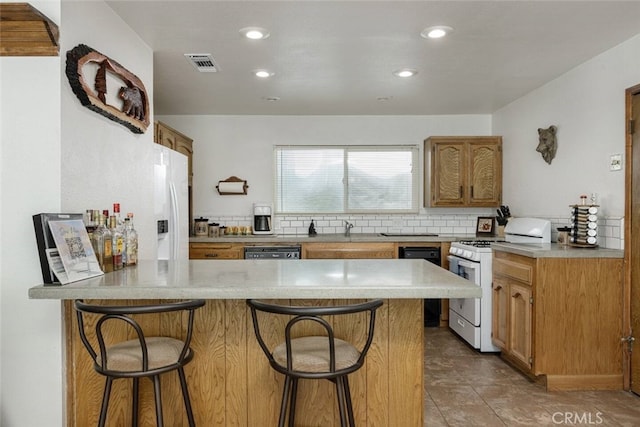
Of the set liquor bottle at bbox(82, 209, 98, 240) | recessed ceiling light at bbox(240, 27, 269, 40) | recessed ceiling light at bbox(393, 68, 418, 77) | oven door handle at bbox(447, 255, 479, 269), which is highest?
recessed ceiling light at bbox(393, 68, 418, 77)

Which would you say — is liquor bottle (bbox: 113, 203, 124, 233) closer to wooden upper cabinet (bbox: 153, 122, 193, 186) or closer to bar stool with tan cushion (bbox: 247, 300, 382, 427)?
bar stool with tan cushion (bbox: 247, 300, 382, 427)

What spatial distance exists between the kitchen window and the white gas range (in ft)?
4.42

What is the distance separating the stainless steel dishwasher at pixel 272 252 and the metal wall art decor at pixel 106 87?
1948mm

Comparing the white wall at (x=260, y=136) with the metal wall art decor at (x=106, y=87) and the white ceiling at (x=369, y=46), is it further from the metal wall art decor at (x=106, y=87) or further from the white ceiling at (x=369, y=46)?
the metal wall art decor at (x=106, y=87)

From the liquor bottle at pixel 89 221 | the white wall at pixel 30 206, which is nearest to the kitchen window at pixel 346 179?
the liquor bottle at pixel 89 221

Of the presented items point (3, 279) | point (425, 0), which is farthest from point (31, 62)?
point (425, 0)

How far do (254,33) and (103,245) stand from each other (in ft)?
5.15

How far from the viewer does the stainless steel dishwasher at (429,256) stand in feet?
14.6

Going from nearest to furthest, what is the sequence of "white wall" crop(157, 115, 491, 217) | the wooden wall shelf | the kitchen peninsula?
the wooden wall shelf < the kitchen peninsula < "white wall" crop(157, 115, 491, 217)

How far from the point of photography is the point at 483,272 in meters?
3.70

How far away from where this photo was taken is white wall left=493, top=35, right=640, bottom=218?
299cm

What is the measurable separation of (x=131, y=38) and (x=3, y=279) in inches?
62.6

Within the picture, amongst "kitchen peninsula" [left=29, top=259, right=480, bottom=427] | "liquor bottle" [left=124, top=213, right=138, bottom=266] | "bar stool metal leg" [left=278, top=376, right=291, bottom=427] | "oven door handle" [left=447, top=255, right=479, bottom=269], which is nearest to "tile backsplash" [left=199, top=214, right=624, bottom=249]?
"oven door handle" [left=447, top=255, right=479, bottom=269]

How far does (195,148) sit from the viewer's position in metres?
5.04
